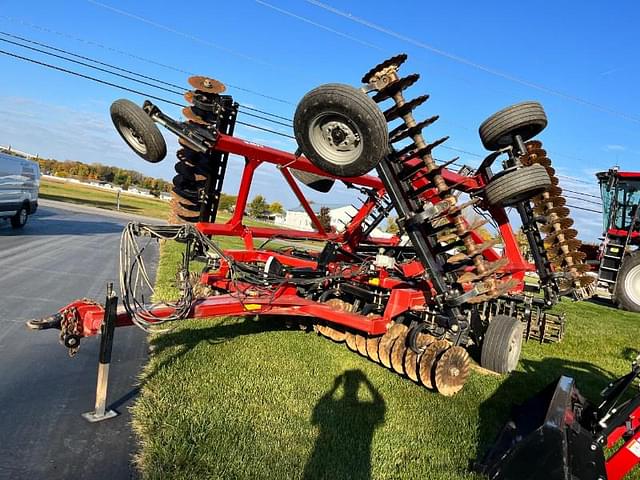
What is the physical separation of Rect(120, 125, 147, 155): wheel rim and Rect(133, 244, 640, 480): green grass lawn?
7.98 feet

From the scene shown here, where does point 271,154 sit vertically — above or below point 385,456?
A: above

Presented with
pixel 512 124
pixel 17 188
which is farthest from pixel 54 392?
pixel 17 188

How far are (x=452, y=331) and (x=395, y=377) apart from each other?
2.70 feet

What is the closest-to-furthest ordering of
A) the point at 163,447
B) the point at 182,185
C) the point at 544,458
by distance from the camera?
the point at 544,458 < the point at 163,447 < the point at 182,185

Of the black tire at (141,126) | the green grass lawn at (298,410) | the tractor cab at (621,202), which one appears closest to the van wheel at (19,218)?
the black tire at (141,126)

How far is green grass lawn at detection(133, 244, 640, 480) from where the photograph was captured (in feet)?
11.1

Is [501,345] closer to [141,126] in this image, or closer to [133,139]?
[141,126]

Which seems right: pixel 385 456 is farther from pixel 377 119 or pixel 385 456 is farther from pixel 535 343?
pixel 535 343

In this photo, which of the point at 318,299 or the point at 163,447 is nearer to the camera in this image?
the point at 163,447

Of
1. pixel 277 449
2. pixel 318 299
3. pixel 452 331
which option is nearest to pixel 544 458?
pixel 277 449

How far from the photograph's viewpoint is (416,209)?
4.93 m

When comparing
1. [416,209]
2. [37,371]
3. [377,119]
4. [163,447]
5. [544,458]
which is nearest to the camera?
[544,458]

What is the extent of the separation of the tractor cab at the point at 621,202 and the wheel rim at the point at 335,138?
36.4 ft

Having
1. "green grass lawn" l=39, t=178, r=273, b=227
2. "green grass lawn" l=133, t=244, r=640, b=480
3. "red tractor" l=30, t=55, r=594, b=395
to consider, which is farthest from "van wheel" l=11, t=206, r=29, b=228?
"green grass lawn" l=39, t=178, r=273, b=227
